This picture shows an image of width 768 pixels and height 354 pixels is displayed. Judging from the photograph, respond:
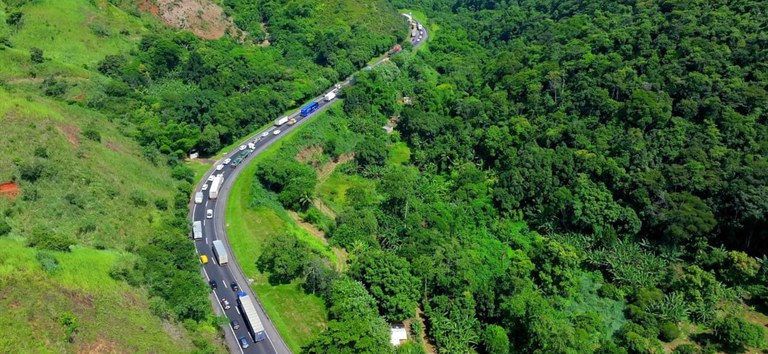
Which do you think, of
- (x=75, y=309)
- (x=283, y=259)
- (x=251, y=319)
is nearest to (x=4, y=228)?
(x=75, y=309)

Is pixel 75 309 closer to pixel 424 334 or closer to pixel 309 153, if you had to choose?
pixel 424 334

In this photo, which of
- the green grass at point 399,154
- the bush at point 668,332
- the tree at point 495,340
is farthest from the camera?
the green grass at point 399,154

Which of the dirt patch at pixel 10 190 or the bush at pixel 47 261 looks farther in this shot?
the dirt patch at pixel 10 190

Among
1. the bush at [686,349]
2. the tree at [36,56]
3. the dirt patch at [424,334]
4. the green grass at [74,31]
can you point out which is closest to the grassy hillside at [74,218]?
the tree at [36,56]

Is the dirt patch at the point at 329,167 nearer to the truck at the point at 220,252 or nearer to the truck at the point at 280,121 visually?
the truck at the point at 280,121

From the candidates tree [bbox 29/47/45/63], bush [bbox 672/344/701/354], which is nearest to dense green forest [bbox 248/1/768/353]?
bush [bbox 672/344/701/354]

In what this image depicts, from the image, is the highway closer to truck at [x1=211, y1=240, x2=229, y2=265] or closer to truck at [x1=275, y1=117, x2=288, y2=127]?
truck at [x1=211, y1=240, x2=229, y2=265]
